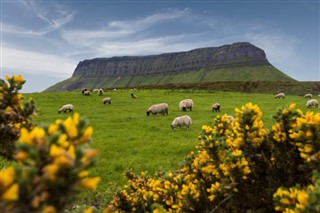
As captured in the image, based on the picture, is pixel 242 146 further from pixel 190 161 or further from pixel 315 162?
pixel 190 161

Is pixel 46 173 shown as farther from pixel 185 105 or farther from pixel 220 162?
pixel 185 105

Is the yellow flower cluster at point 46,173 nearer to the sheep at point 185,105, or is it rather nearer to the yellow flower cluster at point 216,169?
the yellow flower cluster at point 216,169

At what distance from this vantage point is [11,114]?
3.78m

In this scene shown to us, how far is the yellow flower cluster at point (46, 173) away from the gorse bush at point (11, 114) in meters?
1.89

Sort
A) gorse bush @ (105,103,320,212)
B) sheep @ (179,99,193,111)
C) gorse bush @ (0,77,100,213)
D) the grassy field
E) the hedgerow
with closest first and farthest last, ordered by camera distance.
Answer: gorse bush @ (0,77,100,213)
the hedgerow
gorse bush @ (105,103,320,212)
the grassy field
sheep @ (179,99,193,111)

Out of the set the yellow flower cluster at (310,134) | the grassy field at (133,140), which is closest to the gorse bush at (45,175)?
the yellow flower cluster at (310,134)

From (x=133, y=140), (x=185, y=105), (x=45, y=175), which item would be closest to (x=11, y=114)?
(x=45, y=175)

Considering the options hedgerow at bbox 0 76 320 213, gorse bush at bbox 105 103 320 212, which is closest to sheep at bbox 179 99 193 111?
hedgerow at bbox 0 76 320 213

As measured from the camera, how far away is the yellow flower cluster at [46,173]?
1.85 meters

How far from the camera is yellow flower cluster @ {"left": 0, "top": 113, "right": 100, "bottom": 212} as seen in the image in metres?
1.85

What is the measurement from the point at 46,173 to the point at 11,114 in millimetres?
2231

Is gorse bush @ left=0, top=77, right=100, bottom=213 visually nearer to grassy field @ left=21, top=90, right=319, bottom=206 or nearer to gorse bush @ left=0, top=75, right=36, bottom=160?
gorse bush @ left=0, top=75, right=36, bottom=160

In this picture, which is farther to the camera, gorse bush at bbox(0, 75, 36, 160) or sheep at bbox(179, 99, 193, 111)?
sheep at bbox(179, 99, 193, 111)

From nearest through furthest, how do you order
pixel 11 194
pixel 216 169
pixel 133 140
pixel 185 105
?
pixel 11 194
pixel 216 169
pixel 133 140
pixel 185 105
